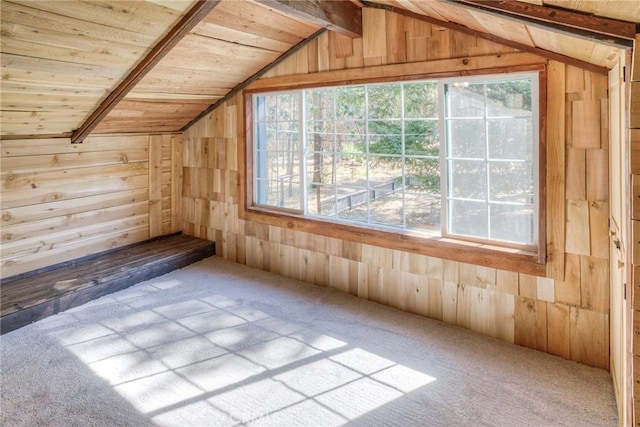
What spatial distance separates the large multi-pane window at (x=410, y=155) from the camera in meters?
2.95

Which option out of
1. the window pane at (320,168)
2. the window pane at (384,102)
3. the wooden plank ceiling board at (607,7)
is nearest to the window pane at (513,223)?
the window pane at (384,102)

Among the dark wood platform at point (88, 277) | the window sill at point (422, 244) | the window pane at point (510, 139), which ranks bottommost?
the dark wood platform at point (88, 277)

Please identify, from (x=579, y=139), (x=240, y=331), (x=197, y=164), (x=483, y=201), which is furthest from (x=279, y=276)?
(x=579, y=139)

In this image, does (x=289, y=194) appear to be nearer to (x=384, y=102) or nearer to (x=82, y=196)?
(x=384, y=102)

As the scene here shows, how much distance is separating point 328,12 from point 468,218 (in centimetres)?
177

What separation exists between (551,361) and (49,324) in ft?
11.3

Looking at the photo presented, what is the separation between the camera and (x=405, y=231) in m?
3.49

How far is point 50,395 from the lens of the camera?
2.39 m

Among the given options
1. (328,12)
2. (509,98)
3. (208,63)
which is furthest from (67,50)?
(509,98)

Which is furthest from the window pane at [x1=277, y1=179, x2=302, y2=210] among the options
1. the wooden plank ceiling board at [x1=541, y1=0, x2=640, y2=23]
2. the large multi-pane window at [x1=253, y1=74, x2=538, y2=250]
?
the wooden plank ceiling board at [x1=541, y1=0, x2=640, y2=23]

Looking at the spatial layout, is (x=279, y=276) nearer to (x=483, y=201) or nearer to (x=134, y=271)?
(x=134, y=271)

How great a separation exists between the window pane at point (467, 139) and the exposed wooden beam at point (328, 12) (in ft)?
3.51

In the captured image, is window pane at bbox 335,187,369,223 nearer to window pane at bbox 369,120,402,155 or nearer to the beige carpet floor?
window pane at bbox 369,120,402,155

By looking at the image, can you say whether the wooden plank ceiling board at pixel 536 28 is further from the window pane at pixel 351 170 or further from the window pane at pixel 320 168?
the window pane at pixel 320 168
